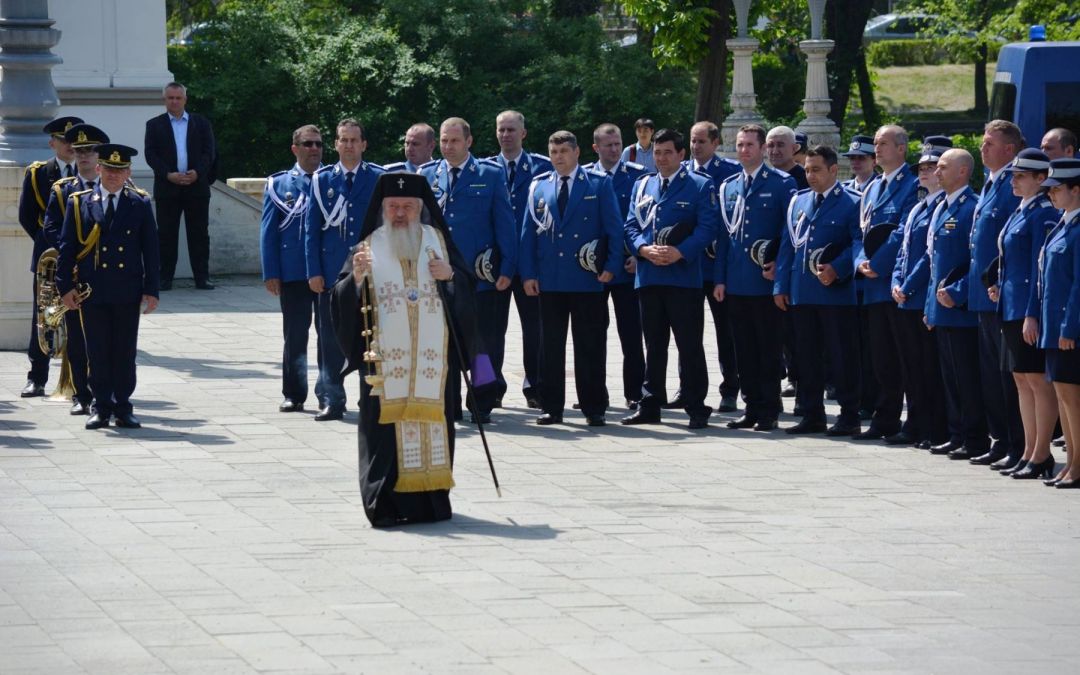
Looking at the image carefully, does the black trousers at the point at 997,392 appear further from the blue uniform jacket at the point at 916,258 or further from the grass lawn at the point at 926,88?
the grass lawn at the point at 926,88

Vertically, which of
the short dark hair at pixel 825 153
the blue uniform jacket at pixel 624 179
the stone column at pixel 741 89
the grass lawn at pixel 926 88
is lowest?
the blue uniform jacket at pixel 624 179

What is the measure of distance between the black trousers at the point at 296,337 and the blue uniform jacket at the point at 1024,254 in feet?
15.5

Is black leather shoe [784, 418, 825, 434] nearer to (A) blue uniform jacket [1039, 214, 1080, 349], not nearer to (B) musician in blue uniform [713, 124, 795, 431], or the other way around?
(B) musician in blue uniform [713, 124, 795, 431]

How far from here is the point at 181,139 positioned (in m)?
19.1

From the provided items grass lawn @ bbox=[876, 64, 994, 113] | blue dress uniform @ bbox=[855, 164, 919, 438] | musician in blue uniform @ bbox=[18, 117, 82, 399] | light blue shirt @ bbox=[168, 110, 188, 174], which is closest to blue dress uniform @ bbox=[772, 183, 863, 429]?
blue dress uniform @ bbox=[855, 164, 919, 438]

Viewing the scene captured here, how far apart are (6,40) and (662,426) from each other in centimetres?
677

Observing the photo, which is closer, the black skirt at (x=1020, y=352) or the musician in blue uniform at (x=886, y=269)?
the black skirt at (x=1020, y=352)

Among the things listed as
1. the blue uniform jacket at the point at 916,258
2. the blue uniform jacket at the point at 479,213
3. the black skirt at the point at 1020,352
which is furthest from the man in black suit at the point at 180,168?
the black skirt at the point at 1020,352

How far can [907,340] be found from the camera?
11.6 meters

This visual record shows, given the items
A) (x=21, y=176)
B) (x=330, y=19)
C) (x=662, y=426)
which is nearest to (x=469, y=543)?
(x=662, y=426)

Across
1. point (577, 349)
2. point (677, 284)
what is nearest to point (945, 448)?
point (677, 284)

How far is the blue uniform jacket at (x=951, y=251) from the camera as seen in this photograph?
10.9 metres

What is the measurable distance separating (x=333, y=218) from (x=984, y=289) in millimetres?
4341

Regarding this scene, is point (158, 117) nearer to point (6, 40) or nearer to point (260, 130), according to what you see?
point (6, 40)
